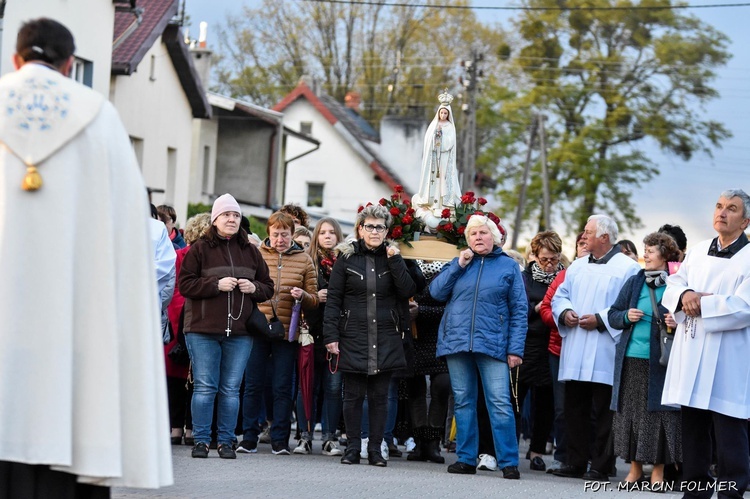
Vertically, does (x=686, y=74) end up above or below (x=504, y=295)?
above

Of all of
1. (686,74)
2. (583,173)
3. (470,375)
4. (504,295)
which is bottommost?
(470,375)

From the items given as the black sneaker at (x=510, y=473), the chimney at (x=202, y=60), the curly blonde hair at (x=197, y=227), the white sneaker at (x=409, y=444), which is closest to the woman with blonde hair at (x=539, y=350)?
the white sneaker at (x=409, y=444)

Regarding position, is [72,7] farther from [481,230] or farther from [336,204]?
[336,204]

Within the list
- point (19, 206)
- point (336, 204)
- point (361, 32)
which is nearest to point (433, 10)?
point (361, 32)

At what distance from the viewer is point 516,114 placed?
53.7 m

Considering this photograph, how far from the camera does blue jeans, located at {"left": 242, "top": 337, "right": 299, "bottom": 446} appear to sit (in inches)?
478

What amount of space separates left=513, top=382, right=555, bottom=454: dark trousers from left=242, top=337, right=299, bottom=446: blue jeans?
2.21m

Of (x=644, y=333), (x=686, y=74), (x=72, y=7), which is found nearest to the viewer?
(x=644, y=333)

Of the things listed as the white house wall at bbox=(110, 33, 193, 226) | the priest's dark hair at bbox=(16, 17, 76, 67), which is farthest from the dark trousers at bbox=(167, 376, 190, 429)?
the white house wall at bbox=(110, 33, 193, 226)

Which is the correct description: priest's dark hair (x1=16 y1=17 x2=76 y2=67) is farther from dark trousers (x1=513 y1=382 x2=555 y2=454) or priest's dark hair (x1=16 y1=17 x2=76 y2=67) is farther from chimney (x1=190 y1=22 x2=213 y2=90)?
chimney (x1=190 y1=22 x2=213 y2=90)

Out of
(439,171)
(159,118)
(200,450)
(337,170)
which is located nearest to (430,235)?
(439,171)

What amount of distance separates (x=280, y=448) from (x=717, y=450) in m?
4.45

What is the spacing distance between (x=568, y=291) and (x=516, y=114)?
1667 inches

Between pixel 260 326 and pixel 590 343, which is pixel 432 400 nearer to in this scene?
pixel 590 343
